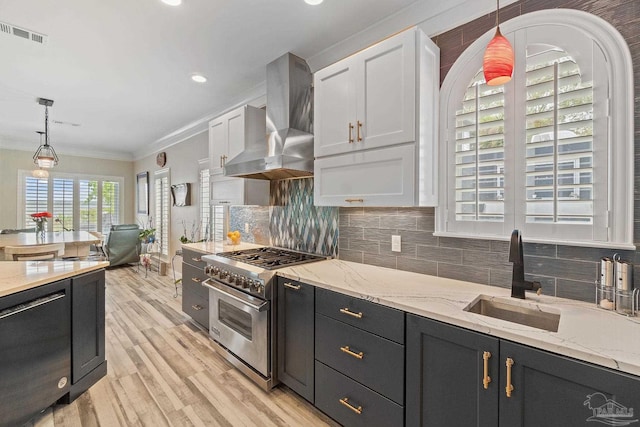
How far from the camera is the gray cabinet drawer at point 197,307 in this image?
315 centimetres

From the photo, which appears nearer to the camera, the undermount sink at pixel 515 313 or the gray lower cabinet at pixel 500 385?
the gray lower cabinet at pixel 500 385

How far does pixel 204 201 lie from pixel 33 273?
9.25 feet

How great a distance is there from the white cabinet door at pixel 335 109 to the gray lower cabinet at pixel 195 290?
6.22ft

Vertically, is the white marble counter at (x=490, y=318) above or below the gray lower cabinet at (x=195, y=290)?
above

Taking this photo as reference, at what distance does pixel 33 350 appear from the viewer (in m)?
1.76

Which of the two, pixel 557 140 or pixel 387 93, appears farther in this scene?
pixel 387 93

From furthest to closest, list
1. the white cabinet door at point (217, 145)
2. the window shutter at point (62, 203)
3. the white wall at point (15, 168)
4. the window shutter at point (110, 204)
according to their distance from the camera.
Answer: the window shutter at point (110, 204) < the window shutter at point (62, 203) < the white wall at point (15, 168) < the white cabinet door at point (217, 145)

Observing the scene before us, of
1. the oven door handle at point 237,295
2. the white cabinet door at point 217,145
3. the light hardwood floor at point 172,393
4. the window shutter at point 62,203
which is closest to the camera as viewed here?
the light hardwood floor at point 172,393

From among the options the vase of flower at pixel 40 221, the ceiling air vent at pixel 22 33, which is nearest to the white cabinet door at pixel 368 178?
the ceiling air vent at pixel 22 33

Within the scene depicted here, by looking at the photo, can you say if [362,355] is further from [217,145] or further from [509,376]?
[217,145]

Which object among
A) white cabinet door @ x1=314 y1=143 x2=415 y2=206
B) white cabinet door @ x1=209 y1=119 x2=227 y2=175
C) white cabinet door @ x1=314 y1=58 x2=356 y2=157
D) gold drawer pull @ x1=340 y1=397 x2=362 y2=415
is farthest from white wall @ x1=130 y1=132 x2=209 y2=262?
gold drawer pull @ x1=340 y1=397 x2=362 y2=415

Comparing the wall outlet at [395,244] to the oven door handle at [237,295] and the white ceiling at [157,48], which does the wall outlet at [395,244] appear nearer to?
the oven door handle at [237,295]

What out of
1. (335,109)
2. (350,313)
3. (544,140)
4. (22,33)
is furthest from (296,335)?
(22,33)

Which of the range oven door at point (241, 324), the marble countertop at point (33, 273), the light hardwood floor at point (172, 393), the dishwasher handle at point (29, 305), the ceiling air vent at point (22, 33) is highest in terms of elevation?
the ceiling air vent at point (22, 33)
